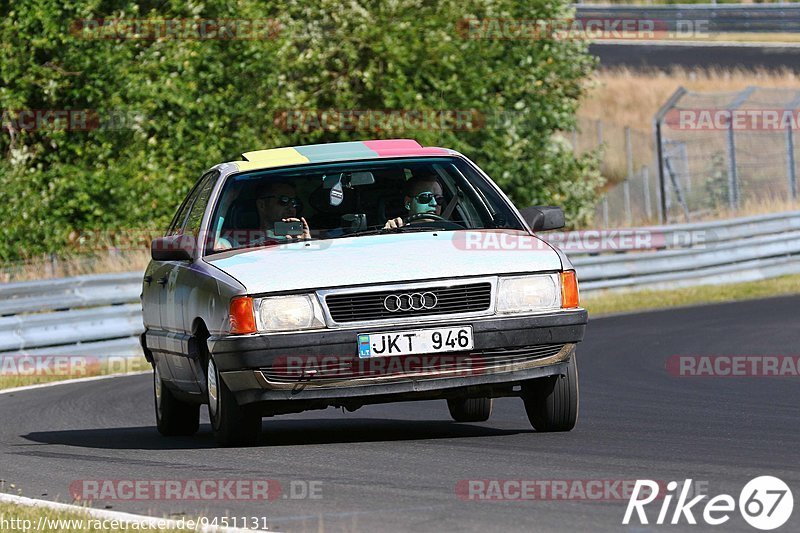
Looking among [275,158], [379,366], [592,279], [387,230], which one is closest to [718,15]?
[592,279]

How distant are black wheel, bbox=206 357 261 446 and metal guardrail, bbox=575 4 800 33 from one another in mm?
47590

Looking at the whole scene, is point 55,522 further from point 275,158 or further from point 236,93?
point 236,93

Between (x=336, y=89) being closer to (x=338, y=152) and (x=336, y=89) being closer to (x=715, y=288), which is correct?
(x=715, y=288)

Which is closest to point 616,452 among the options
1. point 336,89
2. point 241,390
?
point 241,390

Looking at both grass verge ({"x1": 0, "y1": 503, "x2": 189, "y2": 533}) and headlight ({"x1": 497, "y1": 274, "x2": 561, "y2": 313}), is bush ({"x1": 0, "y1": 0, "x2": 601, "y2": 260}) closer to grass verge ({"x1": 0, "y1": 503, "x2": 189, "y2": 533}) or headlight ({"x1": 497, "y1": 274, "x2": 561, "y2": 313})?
headlight ({"x1": 497, "y1": 274, "x2": 561, "y2": 313})

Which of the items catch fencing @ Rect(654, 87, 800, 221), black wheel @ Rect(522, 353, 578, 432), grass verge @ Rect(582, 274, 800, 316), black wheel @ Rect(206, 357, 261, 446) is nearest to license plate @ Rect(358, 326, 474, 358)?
black wheel @ Rect(522, 353, 578, 432)

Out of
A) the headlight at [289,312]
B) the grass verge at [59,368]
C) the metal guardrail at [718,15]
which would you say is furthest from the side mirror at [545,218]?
the metal guardrail at [718,15]

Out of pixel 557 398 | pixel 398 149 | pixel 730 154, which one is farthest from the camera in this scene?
pixel 730 154

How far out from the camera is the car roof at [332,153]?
9539mm

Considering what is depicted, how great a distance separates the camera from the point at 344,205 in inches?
372

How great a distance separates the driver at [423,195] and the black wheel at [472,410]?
1272 mm

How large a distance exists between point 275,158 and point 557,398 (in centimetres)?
228

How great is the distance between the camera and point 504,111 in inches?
1119

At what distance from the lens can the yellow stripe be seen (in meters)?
9.52
